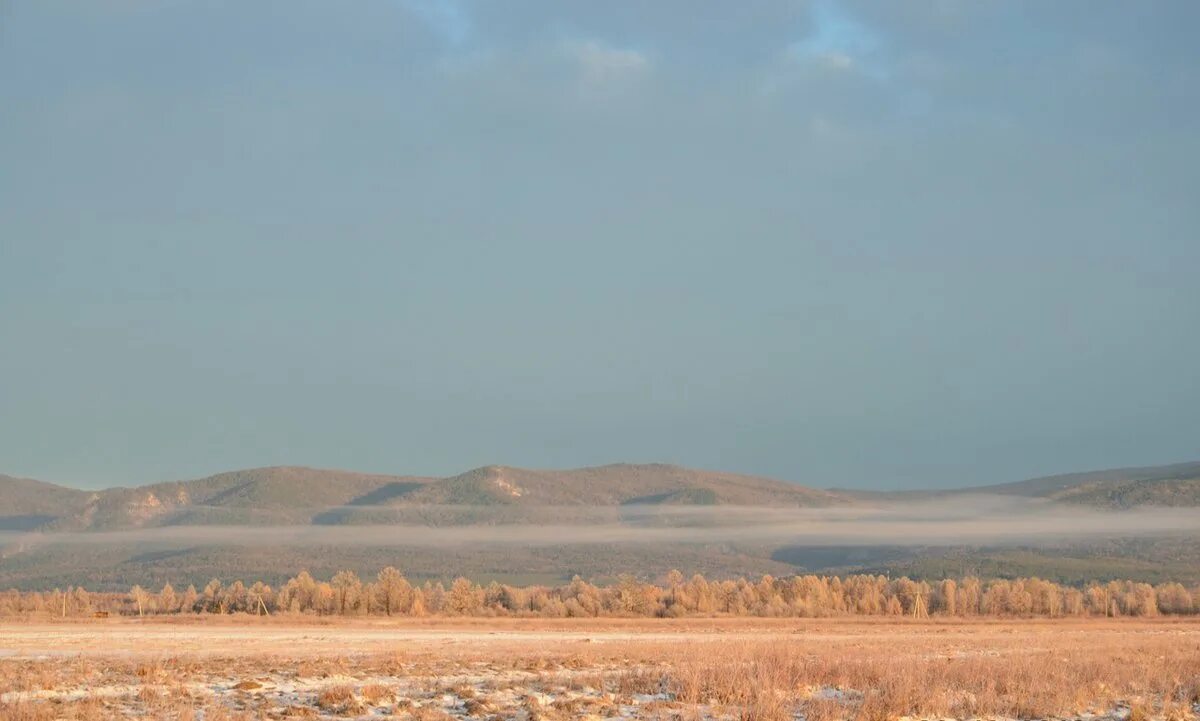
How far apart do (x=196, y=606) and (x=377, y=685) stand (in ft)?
281

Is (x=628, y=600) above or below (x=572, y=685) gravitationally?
below

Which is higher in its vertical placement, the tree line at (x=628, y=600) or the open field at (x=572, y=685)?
the open field at (x=572, y=685)

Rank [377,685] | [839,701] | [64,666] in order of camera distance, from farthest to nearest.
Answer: [64,666], [377,685], [839,701]

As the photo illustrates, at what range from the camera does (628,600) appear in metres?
108

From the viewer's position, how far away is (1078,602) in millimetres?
118188

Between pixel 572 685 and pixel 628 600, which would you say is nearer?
pixel 572 685

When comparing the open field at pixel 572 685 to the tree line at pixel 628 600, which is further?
the tree line at pixel 628 600

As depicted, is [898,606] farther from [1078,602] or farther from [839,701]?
[839,701]

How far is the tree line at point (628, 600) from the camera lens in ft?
326

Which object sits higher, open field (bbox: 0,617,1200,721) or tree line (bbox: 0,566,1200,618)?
open field (bbox: 0,617,1200,721)

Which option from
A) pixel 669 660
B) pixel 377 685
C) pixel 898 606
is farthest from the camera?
pixel 898 606

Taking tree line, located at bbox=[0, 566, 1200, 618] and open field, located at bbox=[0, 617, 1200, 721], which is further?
tree line, located at bbox=[0, 566, 1200, 618]

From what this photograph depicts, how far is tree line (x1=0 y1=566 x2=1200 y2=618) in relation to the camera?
9938 centimetres

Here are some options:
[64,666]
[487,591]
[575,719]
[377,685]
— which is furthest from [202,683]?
[487,591]
